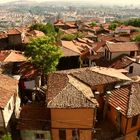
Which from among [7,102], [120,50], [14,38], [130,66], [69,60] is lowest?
[69,60]

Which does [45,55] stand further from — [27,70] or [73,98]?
[73,98]

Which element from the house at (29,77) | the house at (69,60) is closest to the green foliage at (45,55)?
the house at (29,77)

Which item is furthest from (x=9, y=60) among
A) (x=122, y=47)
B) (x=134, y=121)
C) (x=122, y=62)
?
(x=134, y=121)

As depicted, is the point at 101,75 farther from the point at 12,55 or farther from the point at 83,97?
the point at 12,55

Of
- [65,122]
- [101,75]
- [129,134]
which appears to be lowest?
→ [129,134]

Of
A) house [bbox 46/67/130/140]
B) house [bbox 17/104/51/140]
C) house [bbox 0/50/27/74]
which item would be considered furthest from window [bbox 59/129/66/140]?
house [bbox 0/50/27/74]

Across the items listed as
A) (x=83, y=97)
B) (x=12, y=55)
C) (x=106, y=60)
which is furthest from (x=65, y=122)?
(x=106, y=60)

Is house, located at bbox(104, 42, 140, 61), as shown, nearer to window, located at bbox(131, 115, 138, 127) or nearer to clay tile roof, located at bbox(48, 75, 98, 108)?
clay tile roof, located at bbox(48, 75, 98, 108)
